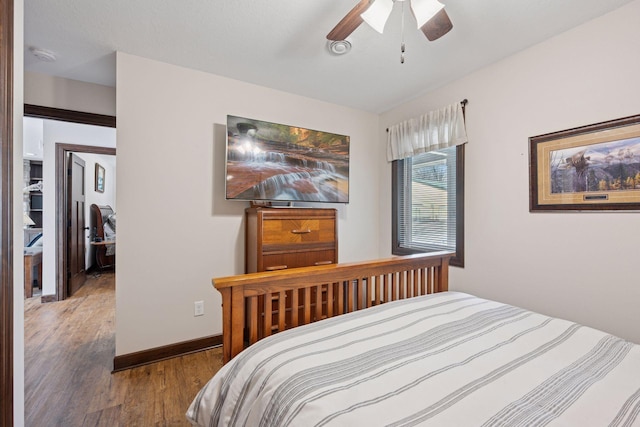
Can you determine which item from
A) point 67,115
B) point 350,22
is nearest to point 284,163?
point 350,22

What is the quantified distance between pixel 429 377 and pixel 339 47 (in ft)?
7.14

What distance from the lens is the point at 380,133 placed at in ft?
11.6

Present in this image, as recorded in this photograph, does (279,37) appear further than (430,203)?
No

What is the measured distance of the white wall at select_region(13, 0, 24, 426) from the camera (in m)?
1.05

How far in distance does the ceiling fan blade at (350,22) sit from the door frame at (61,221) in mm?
4051

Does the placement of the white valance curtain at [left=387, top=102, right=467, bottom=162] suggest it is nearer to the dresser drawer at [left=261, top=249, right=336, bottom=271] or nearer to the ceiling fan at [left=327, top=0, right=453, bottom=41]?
the ceiling fan at [left=327, top=0, right=453, bottom=41]

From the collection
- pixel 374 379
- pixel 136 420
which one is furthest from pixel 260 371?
pixel 136 420

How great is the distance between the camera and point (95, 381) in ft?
6.43

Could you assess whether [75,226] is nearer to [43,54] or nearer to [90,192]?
[90,192]

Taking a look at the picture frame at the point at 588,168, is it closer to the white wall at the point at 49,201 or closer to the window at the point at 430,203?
the window at the point at 430,203

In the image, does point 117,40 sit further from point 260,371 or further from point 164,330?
point 260,371

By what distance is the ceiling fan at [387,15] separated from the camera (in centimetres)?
139

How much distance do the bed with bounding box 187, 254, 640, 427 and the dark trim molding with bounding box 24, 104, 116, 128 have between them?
246 centimetres

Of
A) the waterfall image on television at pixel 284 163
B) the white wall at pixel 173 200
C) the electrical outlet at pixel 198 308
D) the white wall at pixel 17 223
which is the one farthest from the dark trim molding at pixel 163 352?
the waterfall image on television at pixel 284 163
